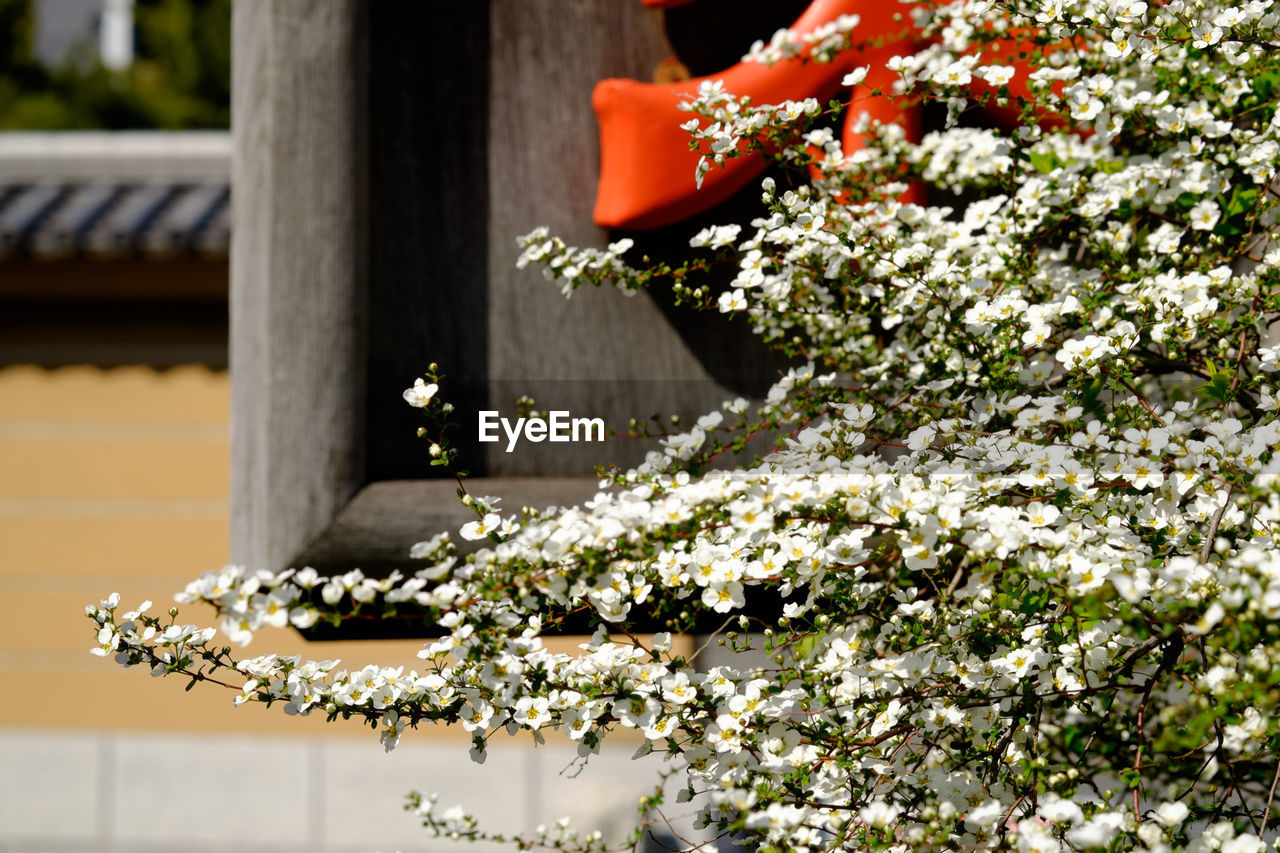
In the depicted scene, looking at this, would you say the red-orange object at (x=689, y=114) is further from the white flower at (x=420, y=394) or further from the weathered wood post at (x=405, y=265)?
the white flower at (x=420, y=394)

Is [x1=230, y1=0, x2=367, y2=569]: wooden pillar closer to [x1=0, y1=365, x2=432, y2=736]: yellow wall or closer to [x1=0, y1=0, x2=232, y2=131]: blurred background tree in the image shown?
[x1=0, y1=365, x2=432, y2=736]: yellow wall

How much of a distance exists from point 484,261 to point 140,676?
4138 millimetres

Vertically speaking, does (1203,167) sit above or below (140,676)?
above

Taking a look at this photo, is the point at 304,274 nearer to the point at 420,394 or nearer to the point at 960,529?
the point at 420,394

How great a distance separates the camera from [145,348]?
17.7 ft

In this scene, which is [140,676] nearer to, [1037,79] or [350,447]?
[350,447]

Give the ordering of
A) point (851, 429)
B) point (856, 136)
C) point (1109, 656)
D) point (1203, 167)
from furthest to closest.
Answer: point (856, 136) < point (1203, 167) < point (851, 429) < point (1109, 656)

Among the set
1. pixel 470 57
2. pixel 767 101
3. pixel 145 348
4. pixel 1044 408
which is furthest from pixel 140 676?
pixel 1044 408

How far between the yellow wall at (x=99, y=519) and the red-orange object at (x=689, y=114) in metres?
3.80

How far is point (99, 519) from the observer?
17.8 ft

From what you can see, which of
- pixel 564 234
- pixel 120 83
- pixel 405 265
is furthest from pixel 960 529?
pixel 120 83

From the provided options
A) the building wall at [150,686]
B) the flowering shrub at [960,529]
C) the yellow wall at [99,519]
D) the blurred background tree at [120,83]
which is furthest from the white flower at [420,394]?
the blurred background tree at [120,83]

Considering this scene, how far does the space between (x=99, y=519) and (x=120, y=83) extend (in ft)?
26.7

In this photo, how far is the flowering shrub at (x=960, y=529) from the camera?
135 cm
